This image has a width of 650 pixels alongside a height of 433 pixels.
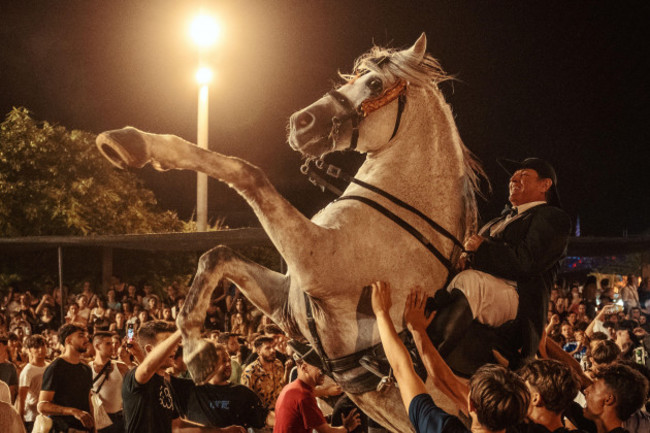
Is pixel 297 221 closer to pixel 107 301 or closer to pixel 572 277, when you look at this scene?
pixel 107 301

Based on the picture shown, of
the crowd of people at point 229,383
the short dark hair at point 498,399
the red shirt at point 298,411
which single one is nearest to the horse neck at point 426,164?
the crowd of people at point 229,383

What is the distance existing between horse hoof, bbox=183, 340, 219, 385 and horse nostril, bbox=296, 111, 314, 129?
4.45ft

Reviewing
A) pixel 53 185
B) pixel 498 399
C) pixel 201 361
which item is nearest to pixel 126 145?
pixel 201 361

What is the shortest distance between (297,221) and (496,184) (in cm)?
226

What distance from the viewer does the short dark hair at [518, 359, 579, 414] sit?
3.42 m

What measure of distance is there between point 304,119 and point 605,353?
3.15 metres

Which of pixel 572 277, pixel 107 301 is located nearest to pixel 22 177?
pixel 107 301

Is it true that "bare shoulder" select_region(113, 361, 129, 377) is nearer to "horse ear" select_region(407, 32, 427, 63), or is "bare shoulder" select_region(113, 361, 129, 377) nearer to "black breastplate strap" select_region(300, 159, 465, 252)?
"black breastplate strap" select_region(300, 159, 465, 252)

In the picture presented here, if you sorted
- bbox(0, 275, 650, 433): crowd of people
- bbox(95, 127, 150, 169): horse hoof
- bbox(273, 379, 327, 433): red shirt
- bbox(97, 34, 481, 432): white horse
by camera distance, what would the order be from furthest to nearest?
bbox(273, 379, 327, 433): red shirt, bbox(97, 34, 481, 432): white horse, bbox(95, 127, 150, 169): horse hoof, bbox(0, 275, 650, 433): crowd of people

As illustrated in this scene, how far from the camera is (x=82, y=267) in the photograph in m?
21.7

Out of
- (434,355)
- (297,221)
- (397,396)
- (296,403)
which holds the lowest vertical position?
(296,403)

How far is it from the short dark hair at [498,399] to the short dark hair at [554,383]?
1.62 feet

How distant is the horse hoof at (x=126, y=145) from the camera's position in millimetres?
3730

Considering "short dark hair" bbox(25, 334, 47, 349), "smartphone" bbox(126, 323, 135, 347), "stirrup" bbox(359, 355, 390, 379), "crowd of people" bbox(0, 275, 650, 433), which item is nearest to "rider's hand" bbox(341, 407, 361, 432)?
"crowd of people" bbox(0, 275, 650, 433)
